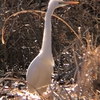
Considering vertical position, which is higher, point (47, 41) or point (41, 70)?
point (47, 41)

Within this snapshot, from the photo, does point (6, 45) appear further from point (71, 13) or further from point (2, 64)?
point (71, 13)

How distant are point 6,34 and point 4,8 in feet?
1.03

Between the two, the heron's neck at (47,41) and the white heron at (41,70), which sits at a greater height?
the heron's neck at (47,41)

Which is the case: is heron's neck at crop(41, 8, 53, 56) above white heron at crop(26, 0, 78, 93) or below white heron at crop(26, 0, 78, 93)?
above

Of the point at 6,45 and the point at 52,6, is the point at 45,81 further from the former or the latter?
the point at 6,45

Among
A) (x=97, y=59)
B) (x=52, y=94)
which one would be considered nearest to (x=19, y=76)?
(x=97, y=59)

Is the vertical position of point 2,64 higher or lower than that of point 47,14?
lower

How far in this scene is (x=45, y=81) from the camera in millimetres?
4234

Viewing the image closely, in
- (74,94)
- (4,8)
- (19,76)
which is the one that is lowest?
(19,76)

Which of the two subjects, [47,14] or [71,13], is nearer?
[47,14]

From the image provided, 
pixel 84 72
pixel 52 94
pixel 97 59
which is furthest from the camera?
pixel 97 59

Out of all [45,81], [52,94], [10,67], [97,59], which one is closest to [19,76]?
[10,67]

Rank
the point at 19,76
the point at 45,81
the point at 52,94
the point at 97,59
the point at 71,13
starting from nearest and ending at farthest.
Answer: the point at 52,94, the point at 97,59, the point at 45,81, the point at 19,76, the point at 71,13

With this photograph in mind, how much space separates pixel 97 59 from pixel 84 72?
29cm
